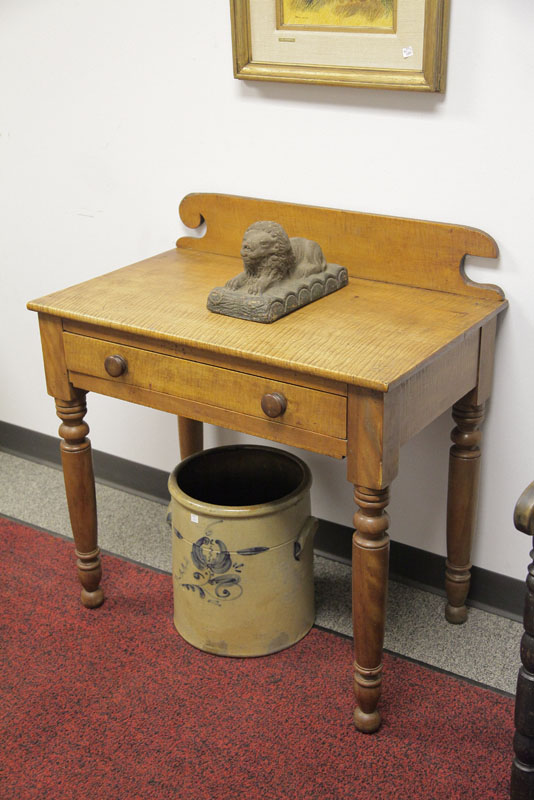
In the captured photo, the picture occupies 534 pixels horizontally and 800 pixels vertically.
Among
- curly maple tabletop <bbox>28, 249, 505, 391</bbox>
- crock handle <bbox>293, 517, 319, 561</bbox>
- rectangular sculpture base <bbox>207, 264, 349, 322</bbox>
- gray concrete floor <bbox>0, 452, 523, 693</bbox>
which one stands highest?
rectangular sculpture base <bbox>207, 264, 349, 322</bbox>

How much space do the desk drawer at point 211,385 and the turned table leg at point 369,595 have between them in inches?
6.5

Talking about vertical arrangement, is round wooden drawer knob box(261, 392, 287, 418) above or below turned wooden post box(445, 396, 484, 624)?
above

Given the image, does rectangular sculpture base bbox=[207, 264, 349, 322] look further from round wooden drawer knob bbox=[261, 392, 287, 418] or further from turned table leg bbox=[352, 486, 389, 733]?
turned table leg bbox=[352, 486, 389, 733]

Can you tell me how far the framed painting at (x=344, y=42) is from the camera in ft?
6.64

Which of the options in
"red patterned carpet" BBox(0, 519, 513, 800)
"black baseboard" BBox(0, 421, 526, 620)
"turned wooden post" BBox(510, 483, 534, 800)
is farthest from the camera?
"black baseboard" BBox(0, 421, 526, 620)

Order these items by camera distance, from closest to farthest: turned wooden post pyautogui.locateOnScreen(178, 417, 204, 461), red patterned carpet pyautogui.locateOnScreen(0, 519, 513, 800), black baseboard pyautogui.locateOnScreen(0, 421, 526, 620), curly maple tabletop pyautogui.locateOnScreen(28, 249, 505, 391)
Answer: curly maple tabletop pyautogui.locateOnScreen(28, 249, 505, 391) → red patterned carpet pyautogui.locateOnScreen(0, 519, 513, 800) → black baseboard pyautogui.locateOnScreen(0, 421, 526, 620) → turned wooden post pyautogui.locateOnScreen(178, 417, 204, 461)

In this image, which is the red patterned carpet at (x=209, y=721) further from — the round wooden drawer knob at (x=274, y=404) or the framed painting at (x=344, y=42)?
the framed painting at (x=344, y=42)

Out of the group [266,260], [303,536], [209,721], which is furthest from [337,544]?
[266,260]

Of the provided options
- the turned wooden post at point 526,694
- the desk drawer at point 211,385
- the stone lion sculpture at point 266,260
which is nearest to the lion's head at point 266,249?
the stone lion sculpture at point 266,260

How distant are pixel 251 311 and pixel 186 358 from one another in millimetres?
172

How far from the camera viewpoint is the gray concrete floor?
7.50 ft

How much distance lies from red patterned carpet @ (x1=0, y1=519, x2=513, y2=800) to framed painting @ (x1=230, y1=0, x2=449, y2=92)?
135 centimetres

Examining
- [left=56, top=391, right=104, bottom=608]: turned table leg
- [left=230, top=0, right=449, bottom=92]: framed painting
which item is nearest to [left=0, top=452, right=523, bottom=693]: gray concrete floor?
[left=56, top=391, right=104, bottom=608]: turned table leg

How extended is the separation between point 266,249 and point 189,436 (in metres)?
0.87
